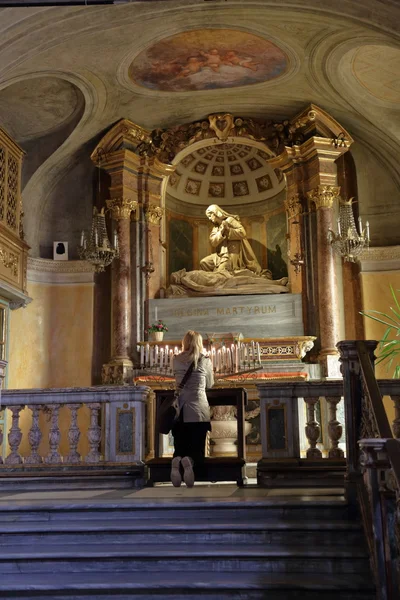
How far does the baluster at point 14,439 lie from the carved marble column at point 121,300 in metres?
5.22

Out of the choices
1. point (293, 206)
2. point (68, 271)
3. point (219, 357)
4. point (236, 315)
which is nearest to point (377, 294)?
point (293, 206)

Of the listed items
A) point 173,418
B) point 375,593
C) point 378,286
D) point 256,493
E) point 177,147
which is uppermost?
point 177,147

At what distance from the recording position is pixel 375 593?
14.4ft

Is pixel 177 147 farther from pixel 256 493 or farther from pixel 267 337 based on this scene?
pixel 256 493

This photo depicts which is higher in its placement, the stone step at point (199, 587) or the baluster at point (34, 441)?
the baluster at point (34, 441)

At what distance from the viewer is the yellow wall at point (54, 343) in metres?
13.0

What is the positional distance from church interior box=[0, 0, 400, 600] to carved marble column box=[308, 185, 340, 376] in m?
0.04

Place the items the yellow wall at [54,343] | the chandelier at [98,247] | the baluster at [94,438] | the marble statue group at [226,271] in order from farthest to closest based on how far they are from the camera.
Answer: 1. the marble statue group at [226,271]
2. the yellow wall at [54,343]
3. the chandelier at [98,247]
4. the baluster at [94,438]

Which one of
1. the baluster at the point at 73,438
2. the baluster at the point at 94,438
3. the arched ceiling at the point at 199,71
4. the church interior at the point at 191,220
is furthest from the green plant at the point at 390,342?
the baluster at the point at 73,438

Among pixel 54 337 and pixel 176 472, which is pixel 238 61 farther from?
pixel 176 472

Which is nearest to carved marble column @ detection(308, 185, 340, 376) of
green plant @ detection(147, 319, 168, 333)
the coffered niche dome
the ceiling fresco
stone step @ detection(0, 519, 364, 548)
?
the coffered niche dome

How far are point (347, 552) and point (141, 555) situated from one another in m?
1.34

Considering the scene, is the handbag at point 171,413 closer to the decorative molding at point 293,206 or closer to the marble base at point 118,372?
the marble base at point 118,372

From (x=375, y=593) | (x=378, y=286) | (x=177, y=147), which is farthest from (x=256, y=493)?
(x=177, y=147)
